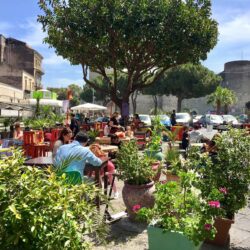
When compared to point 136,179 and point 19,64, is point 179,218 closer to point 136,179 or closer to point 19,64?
point 136,179

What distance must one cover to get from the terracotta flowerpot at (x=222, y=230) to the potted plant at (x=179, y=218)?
2.27ft

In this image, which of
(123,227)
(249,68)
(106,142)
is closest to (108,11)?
(106,142)

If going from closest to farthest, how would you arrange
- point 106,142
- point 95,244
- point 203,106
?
point 95,244 < point 106,142 < point 203,106

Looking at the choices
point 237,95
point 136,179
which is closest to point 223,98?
point 237,95

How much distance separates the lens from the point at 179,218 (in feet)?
13.0

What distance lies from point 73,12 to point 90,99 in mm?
58150

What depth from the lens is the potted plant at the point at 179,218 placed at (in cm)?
366

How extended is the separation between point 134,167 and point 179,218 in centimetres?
137

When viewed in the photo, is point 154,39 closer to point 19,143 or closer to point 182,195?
point 19,143

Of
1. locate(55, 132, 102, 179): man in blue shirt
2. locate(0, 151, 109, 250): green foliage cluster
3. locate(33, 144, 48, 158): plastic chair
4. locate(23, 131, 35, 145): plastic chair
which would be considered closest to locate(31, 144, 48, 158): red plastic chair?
locate(33, 144, 48, 158): plastic chair

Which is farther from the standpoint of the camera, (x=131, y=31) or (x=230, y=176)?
(x=131, y=31)

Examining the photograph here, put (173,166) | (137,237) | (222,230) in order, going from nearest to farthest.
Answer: (222,230), (137,237), (173,166)

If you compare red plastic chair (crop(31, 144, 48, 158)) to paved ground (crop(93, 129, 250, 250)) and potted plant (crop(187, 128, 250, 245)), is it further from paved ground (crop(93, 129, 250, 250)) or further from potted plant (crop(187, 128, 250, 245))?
potted plant (crop(187, 128, 250, 245))

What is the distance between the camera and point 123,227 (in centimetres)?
523
